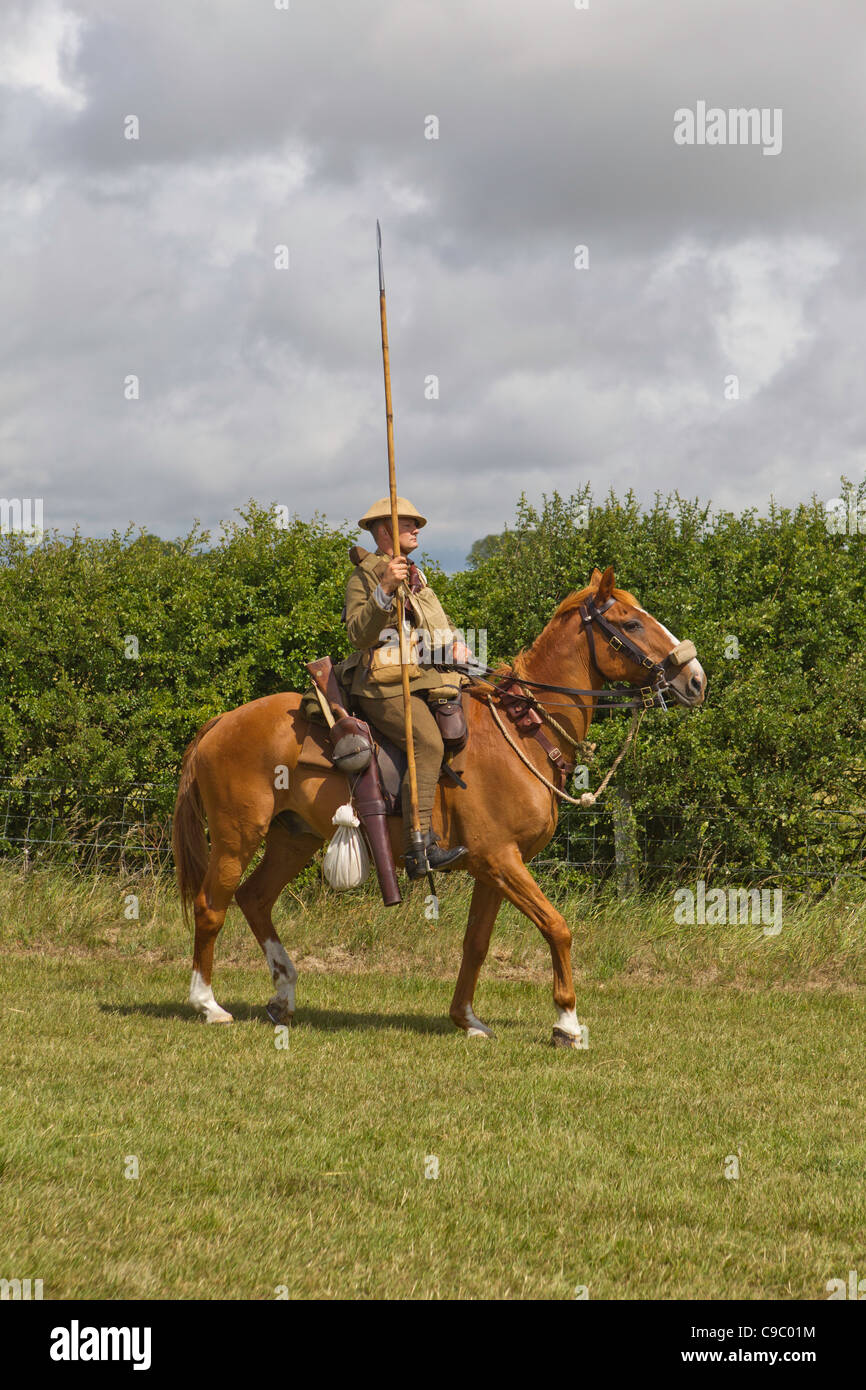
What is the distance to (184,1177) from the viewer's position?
15.5 ft

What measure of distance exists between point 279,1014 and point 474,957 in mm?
1307

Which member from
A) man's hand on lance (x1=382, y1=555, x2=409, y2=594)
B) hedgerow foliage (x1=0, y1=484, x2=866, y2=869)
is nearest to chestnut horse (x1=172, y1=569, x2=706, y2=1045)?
man's hand on lance (x1=382, y1=555, x2=409, y2=594)

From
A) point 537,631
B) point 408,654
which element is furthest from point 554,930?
point 537,631

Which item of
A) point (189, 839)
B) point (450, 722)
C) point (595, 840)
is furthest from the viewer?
point (595, 840)

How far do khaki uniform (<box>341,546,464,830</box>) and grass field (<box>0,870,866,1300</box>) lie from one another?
1629 millimetres

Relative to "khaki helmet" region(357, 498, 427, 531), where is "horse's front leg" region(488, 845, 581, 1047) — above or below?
below

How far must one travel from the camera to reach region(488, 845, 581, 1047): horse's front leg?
7082 mm

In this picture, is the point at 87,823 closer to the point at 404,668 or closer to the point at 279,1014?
the point at 279,1014

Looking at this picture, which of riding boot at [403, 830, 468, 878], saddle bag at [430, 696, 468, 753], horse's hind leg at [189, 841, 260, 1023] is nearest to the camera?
riding boot at [403, 830, 468, 878]

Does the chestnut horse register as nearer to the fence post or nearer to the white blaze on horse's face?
the white blaze on horse's face

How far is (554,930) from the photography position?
23.3 feet

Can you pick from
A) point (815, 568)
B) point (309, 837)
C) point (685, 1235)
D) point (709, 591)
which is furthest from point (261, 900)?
point (815, 568)

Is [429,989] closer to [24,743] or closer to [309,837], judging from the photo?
[309,837]
